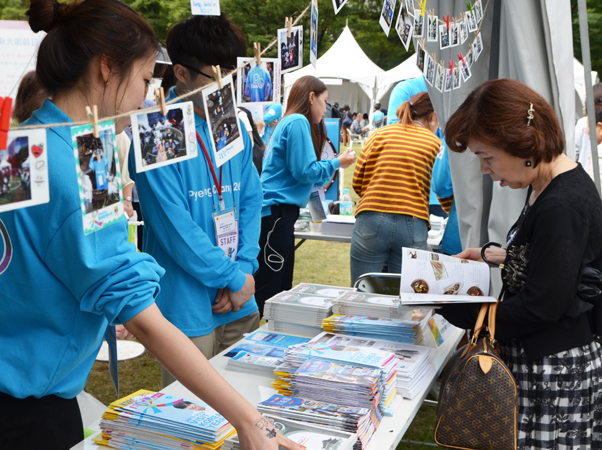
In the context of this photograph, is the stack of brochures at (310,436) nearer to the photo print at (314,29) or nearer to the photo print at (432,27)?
the photo print at (314,29)

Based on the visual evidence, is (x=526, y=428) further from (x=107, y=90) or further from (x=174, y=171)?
(x=107, y=90)

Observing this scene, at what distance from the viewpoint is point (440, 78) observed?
8.05 ft

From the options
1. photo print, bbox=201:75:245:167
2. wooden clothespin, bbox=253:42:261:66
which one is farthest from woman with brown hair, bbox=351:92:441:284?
photo print, bbox=201:75:245:167

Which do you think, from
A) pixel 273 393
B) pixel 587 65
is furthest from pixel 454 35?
pixel 273 393

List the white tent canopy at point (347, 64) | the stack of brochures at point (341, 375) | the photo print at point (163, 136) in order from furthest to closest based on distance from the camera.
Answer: the white tent canopy at point (347, 64) → the stack of brochures at point (341, 375) → the photo print at point (163, 136)

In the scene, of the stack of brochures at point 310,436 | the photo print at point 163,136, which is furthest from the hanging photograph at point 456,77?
the stack of brochures at point 310,436

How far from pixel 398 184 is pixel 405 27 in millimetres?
890

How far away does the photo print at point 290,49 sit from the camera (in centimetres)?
170

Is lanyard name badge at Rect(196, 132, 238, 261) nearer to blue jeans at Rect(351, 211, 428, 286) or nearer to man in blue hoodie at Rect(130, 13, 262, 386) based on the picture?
man in blue hoodie at Rect(130, 13, 262, 386)

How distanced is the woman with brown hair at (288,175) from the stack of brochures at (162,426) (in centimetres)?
206

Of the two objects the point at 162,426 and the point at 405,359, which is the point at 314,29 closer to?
the point at 405,359

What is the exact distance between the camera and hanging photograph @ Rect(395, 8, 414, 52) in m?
2.32

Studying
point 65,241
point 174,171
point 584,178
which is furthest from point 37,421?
point 584,178

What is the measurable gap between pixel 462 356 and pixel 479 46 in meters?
1.40
